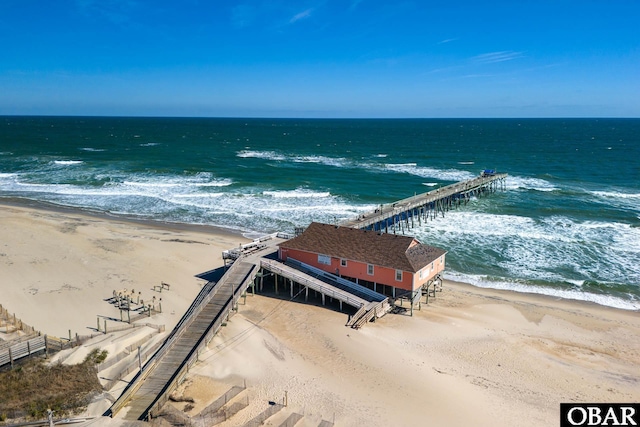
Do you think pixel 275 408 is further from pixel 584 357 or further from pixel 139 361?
pixel 584 357

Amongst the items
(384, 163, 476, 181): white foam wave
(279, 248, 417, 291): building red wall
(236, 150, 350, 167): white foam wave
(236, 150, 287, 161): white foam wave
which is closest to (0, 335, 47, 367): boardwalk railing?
(279, 248, 417, 291): building red wall

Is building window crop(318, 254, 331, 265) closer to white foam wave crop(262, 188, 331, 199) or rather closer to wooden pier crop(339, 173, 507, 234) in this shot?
wooden pier crop(339, 173, 507, 234)

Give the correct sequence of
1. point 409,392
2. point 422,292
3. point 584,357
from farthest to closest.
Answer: point 422,292 → point 584,357 → point 409,392

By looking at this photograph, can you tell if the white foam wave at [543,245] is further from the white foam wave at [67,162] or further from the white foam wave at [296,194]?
A: the white foam wave at [67,162]

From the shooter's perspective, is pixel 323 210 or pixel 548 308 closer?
pixel 548 308

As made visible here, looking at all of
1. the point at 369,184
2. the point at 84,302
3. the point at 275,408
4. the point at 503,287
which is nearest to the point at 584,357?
the point at 503,287
